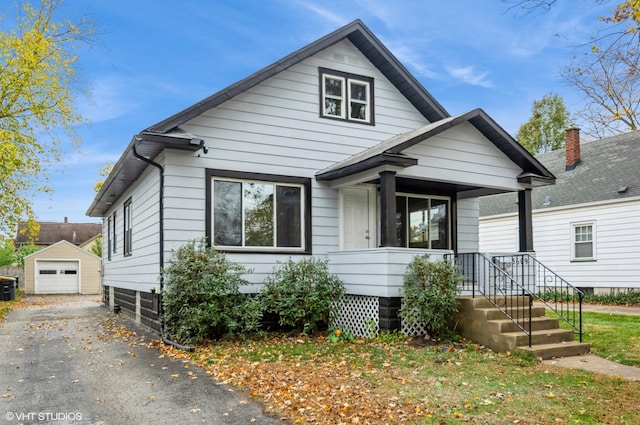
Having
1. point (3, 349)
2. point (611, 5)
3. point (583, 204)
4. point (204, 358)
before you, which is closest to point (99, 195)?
point (3, 349)

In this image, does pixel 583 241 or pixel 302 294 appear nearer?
pixel 302 294

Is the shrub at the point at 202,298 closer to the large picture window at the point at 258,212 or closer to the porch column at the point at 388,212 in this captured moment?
the large picture window at the point at 258,212

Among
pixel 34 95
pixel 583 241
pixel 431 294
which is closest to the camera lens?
pixel 431 294

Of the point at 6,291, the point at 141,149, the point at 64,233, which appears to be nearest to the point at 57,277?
the point at 6,291

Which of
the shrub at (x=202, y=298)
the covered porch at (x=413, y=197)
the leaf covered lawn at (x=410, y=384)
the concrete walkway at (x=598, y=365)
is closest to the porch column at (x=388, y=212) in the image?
Result: the covered porch at (x=413, y=197)

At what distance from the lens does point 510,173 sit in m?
11.2

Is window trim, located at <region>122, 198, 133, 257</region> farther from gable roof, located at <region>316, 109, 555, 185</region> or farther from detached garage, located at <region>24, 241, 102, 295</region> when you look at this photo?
detached garage, located at <region>24, 241, 102, 295</region>

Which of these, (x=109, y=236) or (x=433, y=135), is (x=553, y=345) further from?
(x=109, y=236)

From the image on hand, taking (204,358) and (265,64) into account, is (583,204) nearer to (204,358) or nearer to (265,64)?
(265,64)

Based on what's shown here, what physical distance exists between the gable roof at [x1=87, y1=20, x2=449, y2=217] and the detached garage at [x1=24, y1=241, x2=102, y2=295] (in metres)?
19.5

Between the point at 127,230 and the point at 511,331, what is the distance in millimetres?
10196

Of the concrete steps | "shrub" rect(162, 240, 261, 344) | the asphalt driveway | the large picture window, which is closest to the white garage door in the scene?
the asphalt driveway

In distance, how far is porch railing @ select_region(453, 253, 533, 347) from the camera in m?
8.88

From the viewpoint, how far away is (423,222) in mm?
12570
